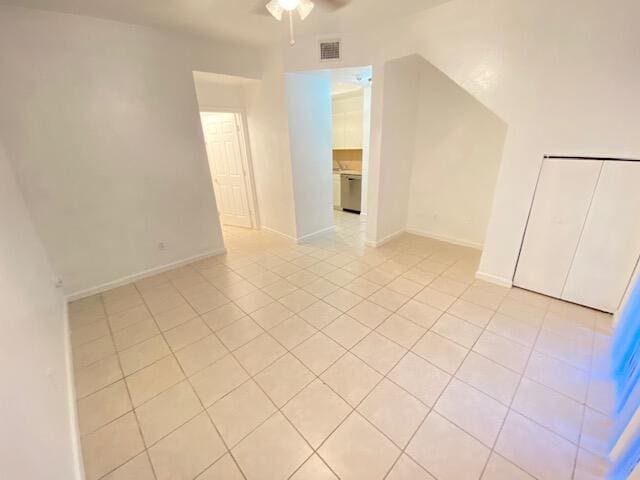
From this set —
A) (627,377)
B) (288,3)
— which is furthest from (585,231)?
(288,3)

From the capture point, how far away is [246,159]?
4.46 metres

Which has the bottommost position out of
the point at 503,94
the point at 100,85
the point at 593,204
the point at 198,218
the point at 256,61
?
the point at 198,218

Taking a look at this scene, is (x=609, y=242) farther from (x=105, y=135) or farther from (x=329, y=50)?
(x=105, y=135)

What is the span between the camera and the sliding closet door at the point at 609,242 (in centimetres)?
211

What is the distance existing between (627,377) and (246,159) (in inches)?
188

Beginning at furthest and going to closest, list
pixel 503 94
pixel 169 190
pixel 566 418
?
pixel 169 190 → pixel 503 94 → pixel 566 418

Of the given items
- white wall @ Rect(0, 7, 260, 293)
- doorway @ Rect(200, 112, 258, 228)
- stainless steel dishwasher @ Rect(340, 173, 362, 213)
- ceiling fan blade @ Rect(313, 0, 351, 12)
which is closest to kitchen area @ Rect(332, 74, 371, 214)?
stainless steel dishwasher @ Rect(340, 173, 362, 213)

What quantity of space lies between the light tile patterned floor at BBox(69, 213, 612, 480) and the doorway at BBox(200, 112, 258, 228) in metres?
2.09

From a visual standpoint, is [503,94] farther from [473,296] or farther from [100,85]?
[100,85]

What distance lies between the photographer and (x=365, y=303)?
2672 mm

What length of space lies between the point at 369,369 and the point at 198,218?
2.98m

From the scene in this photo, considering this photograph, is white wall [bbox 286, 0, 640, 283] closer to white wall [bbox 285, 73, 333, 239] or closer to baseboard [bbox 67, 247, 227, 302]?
white wall [bbox 285, 73, 333, 239]

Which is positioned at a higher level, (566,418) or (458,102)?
(458,102)

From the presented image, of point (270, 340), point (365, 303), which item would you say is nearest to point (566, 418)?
point (365, 303)
